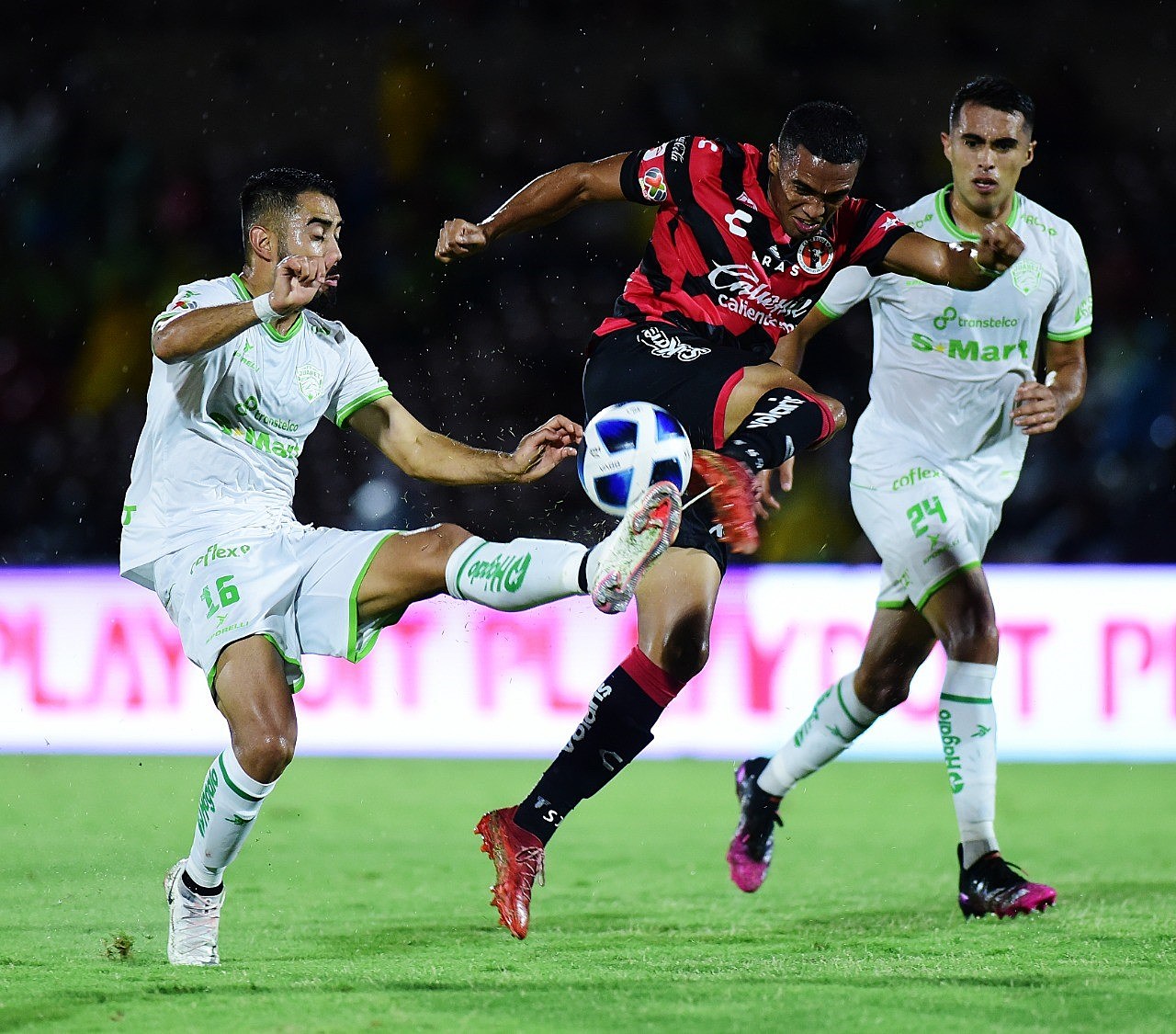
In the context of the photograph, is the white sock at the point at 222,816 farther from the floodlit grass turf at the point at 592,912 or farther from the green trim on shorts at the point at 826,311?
the green trim on shorts at the point at 826,311

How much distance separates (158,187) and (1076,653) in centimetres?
681

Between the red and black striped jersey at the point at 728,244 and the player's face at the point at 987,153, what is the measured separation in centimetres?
82

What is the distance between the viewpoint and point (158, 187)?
37.0 feet

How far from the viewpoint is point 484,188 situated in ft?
36.2

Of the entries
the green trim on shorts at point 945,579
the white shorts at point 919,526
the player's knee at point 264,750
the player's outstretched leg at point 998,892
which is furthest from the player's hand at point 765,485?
the player's knee at point 264,750

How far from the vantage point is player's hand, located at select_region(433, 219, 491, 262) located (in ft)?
14.3

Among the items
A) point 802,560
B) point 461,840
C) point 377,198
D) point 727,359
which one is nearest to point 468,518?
point 802,560

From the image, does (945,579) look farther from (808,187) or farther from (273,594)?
(273,594)

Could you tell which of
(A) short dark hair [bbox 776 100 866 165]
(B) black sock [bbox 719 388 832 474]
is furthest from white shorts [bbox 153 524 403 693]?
(A) short dark hair [bbox 776 100 866 165]

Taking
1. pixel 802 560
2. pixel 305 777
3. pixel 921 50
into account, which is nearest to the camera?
pixel 305 777

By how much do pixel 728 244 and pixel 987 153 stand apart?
1.26m

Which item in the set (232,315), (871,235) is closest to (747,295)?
(871,235)

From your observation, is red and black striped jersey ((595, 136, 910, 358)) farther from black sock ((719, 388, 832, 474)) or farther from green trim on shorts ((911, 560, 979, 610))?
green trim on shorts ((911, 560, 979, 610))

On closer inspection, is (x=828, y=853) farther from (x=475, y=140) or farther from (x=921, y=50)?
(x=921, y=50)
